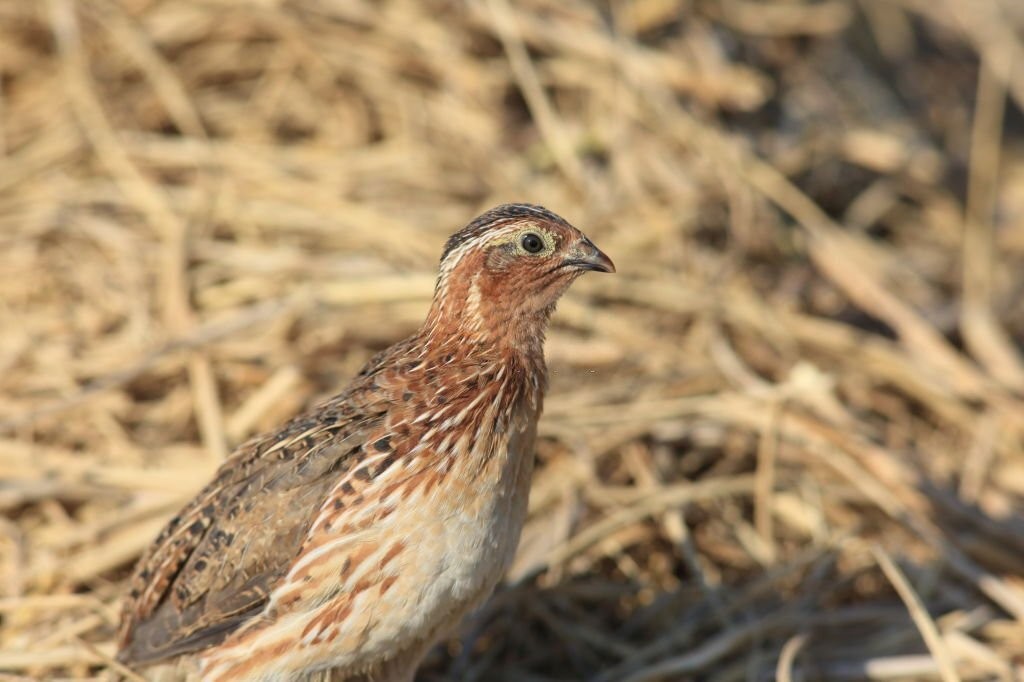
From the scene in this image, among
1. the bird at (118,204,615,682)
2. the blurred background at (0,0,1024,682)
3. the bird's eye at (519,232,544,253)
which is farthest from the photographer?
the blurred background at (0,0,1024,682)

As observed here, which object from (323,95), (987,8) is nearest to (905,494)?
(323,95)

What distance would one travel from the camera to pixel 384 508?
3609 mm

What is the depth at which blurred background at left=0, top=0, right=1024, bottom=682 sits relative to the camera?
4.95 m

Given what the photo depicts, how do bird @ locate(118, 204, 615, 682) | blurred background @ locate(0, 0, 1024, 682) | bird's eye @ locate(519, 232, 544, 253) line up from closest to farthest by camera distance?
bird @ locate(118, 204, 615, 682)
bird's eye @ locate(519, 232, 544, 253)
blurred background @ locate(0, 0, 1024, 682)

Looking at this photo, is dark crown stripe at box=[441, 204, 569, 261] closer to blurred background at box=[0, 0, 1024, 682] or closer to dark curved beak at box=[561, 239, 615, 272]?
dark curved beak at box=[561, 239, 615, 272]

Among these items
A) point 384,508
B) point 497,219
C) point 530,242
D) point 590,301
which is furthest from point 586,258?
point 590,301

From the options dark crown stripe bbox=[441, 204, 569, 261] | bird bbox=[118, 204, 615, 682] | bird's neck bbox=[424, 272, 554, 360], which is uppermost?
dark crown stripe bbox=[441, 204, 569, 261]

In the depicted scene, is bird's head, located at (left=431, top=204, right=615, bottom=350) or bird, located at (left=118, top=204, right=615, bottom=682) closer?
bird, located at (left=118, top=204, right=615, bottom=682)

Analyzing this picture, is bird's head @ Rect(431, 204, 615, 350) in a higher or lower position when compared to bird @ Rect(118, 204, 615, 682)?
higher

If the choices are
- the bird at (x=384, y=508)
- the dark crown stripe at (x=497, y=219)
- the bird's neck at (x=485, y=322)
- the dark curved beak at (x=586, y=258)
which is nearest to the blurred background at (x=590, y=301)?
the bird at (x=384, y=508)

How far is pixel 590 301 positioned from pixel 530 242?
221 cm

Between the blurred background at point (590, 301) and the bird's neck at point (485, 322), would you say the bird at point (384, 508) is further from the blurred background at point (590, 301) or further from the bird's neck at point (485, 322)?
the blurred background at point (590, 301)

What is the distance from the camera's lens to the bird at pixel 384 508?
3604 millimetres

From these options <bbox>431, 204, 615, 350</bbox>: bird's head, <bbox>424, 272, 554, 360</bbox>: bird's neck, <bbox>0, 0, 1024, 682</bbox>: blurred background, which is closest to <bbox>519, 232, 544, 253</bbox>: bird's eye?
<bbox>431, 204, 615, 350</bbox>: bird's head
